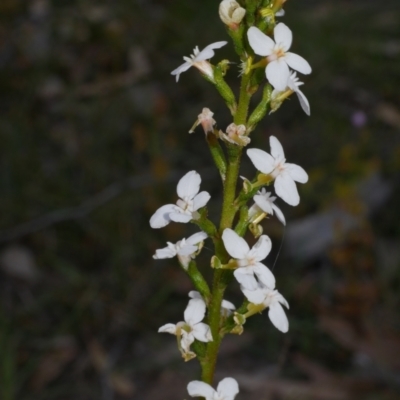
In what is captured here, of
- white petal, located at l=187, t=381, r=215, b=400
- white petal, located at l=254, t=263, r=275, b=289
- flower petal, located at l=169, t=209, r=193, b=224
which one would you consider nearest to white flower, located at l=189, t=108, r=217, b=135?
flower petal, located at l=169, t=209, r=193, b=224

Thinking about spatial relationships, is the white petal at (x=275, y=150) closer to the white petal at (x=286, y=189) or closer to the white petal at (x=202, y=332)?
the white petal at (x=286, y=189)

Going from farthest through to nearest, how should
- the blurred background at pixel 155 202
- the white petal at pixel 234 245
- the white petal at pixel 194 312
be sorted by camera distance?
the blurred background at pixel 155 202, the white petal at pixel 194 312, the white petal at pixel 234 245

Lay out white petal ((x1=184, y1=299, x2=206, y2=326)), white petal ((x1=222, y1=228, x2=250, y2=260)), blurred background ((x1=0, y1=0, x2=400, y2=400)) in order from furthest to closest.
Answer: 1. blurred background ((x1=0, y1=0, x2=400, y2=400))
2. white petal ((x1=184, y1=299, x2=206, y2=326))
3. white petal ((x1=222, y1=228, x2=250, y2=260))

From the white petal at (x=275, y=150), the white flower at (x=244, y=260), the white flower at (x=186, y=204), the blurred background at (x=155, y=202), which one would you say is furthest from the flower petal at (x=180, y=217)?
the blurred background at (x=155, y=202)

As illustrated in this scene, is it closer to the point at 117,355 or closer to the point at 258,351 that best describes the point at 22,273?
the point at 117,355

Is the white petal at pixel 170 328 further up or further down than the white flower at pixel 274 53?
further down

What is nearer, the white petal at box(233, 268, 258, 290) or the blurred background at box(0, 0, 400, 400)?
the white petal at box(233, 268, 258, 290)

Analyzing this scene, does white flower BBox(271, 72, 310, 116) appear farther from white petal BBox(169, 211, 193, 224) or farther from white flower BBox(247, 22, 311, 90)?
white petal BBox(169, 211, 193, 224)
